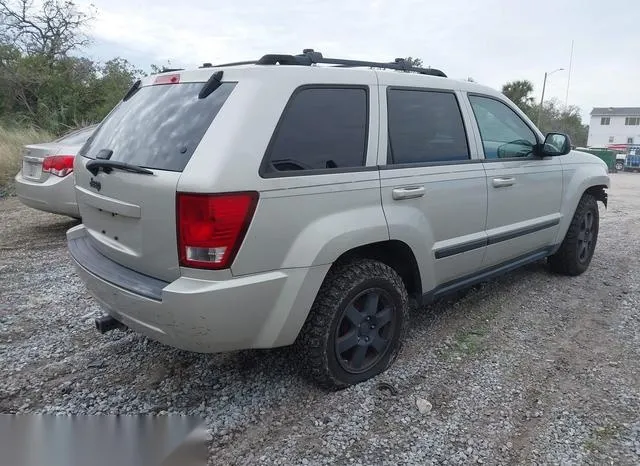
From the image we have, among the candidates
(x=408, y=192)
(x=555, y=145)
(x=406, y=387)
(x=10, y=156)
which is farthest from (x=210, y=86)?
(x=10, y=156)

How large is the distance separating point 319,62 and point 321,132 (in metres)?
0.58

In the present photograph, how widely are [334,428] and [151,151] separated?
1761mm

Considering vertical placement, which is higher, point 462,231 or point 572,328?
point 462,231

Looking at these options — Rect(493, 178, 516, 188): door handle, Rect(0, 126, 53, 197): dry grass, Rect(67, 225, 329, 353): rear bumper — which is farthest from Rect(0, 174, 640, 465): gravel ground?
Rect(0, 126, 53, 197): dry grass

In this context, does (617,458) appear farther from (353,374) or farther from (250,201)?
(250,201)

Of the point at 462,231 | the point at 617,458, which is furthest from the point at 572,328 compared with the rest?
the point at 617,458

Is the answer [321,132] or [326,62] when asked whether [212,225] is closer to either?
[321,132]

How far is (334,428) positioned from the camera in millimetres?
2607

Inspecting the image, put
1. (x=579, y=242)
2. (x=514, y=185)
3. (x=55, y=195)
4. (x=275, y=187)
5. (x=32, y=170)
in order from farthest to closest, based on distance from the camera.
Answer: (x=32, y=170), (x=55, y=195), (x=579, y=242), (x=514, y=185), (x=275, y=187)

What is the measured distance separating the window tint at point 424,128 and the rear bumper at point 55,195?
4460 millimetres

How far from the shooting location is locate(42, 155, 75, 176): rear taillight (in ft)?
19.8

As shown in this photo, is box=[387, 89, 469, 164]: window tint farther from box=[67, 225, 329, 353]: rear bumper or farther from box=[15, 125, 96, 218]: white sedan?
box=[15, 125, 96, 218]: white sedan

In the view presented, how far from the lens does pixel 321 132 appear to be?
272 centimetres

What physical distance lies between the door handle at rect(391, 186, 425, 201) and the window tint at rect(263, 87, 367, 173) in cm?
29
